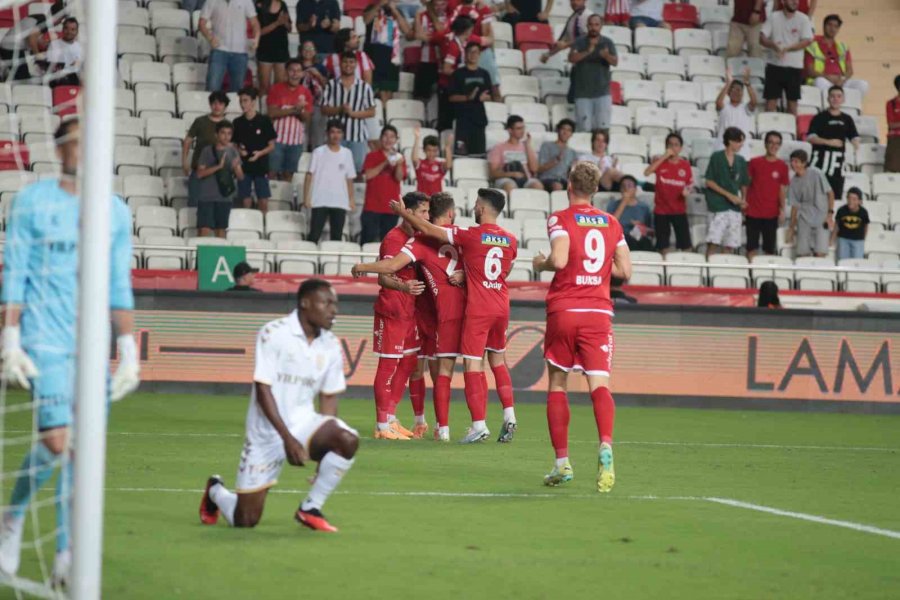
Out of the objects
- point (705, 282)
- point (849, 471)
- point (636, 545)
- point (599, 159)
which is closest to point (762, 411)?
point (705, 282)

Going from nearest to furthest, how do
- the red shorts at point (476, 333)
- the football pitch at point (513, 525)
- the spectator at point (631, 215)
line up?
Answer: the football pitch at point (513, 525), the red shorts at point (476, 333), the spectator at point (631, 215)

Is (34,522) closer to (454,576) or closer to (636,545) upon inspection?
(454,576)

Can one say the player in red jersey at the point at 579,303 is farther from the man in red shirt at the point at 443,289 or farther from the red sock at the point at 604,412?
the man in red shirt at the point at 443,289

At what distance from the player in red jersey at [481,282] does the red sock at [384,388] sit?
786mm

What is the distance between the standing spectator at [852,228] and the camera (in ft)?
73.9

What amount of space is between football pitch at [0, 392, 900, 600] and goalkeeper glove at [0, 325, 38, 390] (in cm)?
96

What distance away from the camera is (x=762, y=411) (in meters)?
19.5

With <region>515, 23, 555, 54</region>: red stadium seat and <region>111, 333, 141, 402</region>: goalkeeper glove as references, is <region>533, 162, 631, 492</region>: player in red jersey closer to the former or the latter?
<region>111, 333, 141, 402</region>: goalkeeper glove

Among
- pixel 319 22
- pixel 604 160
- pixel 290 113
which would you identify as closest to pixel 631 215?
pixel 604 160

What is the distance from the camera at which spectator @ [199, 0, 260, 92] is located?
2142 centimetres

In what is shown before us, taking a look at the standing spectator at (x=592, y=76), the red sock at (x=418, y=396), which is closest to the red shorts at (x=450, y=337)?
the red sock at (x=418, y=396)

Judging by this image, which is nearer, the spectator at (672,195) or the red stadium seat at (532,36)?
the spectator at (672,195)

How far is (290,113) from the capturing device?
21.2 metres

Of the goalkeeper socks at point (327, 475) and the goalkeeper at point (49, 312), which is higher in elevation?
the goalkeeper at point (49, 312)
